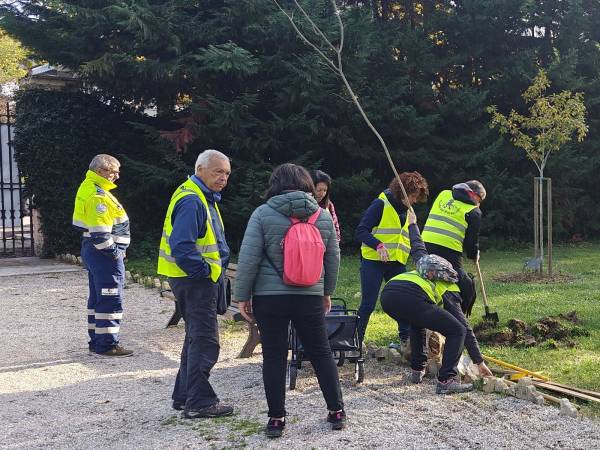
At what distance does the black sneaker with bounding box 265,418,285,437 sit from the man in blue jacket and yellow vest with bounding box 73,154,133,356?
2.83m

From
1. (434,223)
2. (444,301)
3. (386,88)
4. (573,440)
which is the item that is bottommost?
(573,440)

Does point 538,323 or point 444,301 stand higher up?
point 444,301

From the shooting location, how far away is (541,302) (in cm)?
906

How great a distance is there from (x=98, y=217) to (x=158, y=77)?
24.2 ft

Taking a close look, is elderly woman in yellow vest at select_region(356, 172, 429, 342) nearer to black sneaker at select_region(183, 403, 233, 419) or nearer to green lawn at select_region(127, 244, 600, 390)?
green lawn at select_region(127, 244, 600, 390)

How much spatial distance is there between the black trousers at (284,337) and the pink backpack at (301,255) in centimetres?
14

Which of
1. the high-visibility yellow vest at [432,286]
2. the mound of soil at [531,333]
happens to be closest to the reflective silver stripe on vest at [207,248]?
the high-visibility yellow vest at [432,286]

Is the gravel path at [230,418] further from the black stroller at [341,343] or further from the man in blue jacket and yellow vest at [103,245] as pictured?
the man in blue jacket and yellow vest at [103,245]

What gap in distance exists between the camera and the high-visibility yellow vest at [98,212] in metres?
6.59

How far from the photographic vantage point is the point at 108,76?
13.4m

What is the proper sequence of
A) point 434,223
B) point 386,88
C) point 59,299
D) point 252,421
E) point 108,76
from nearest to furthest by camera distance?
point 252,421, point 434,223, point 59,299, point 108,76, point 386,88

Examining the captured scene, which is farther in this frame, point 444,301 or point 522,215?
point 522,215

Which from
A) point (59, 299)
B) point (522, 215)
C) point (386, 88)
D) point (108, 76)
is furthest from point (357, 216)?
point (59, 299)

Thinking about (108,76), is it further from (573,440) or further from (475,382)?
(573,440)
